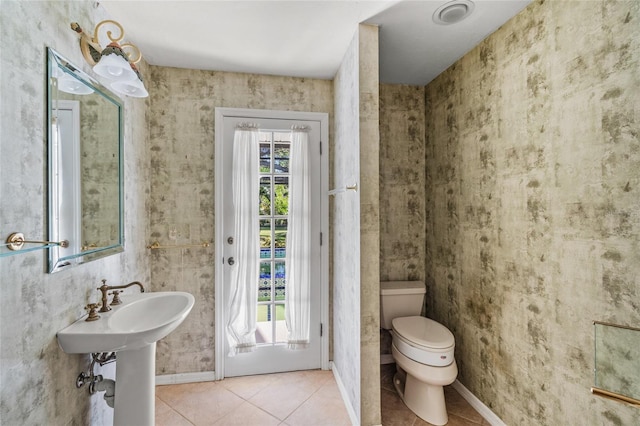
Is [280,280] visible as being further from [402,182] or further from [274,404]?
[402,182]

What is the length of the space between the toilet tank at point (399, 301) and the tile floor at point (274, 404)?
0.52 meters

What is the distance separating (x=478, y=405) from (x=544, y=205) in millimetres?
1425

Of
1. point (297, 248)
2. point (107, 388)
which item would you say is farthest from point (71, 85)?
point (297, 248)

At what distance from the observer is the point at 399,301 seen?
225 centimetres

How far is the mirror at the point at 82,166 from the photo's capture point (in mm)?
1146

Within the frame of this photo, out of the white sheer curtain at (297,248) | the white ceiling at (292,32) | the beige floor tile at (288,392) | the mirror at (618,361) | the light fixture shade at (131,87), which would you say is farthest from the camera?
the white sheer curtain at (297,248)

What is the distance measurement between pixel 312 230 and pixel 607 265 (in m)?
1.76

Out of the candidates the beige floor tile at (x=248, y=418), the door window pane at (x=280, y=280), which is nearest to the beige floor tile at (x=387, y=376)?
the beige floor tile at (x=248, y=418)

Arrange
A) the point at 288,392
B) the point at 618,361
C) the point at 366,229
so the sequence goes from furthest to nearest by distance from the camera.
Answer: the point at 288,392
the point at 366,229
the point at 618,361

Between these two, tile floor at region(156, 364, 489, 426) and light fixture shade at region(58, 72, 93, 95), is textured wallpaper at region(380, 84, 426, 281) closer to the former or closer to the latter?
tile floor at region(156, 364, 489, 426)

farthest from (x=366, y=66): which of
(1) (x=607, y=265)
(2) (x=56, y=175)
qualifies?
(2) (x=56, y=175)

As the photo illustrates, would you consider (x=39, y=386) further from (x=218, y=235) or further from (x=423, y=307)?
(x=423, y=307)

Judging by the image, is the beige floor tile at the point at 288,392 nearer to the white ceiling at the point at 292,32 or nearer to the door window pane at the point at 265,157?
the door window pane at the point at 265,157

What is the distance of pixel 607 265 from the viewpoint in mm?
1161
